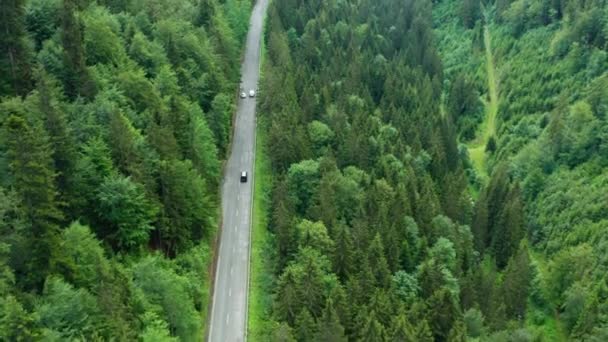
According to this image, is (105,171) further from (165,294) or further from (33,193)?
(165,294)

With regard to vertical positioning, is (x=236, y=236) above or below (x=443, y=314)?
above

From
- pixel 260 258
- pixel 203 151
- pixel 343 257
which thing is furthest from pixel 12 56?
pixel 343 257

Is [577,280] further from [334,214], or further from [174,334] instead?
[174,334]

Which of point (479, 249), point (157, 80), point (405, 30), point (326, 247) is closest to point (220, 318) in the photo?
point (326, 247)

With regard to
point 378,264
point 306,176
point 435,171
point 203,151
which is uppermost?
point 435,171

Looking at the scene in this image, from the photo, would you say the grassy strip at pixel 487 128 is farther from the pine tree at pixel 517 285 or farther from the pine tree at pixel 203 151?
the pine tree at pixel 203 151

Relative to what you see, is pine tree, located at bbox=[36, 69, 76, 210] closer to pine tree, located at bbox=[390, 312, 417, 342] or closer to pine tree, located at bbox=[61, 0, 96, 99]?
pine tree, located at bbox=[61, 0, 96, 99]

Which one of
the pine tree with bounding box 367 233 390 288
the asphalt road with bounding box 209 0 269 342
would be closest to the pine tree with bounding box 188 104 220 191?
the asphalt road with bounding box 209 0 269 342
